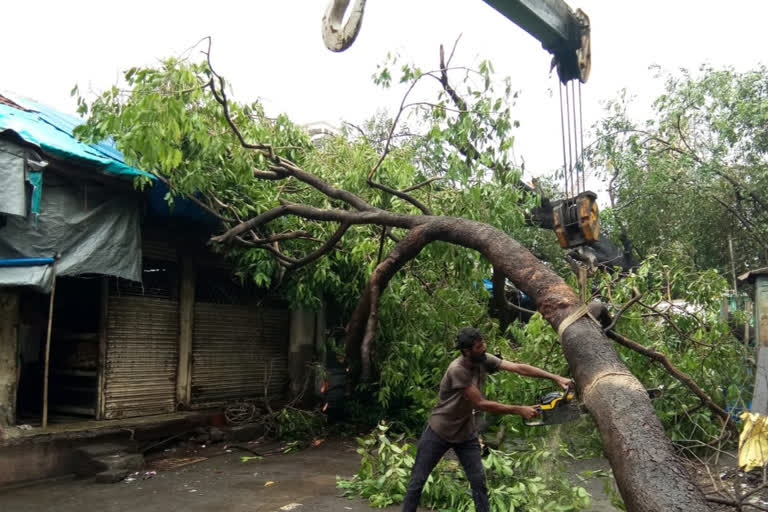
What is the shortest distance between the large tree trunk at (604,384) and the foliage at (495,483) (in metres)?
1.64

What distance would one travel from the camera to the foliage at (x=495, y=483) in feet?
16.7

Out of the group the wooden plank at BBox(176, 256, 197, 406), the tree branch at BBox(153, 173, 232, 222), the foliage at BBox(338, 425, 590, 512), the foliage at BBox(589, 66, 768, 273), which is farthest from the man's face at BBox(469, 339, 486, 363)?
the foliage at BBox(589, 66, 768, 273)

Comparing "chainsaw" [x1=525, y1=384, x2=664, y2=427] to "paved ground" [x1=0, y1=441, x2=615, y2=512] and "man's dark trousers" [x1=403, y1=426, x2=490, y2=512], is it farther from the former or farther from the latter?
"paved ground" [x1=0, y1=441, x2=615, y2=512]

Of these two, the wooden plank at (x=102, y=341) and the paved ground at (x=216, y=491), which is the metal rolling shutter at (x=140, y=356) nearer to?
the wooden plank at (x=102, y=341)

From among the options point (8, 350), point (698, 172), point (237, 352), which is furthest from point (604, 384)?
point (698, 172)

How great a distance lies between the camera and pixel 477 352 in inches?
174

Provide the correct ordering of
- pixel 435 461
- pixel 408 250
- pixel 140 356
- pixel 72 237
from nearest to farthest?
pixel 435 461, pixel 408 250, pixel 72 237, pixel 140 356

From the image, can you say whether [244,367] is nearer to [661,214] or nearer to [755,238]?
[661,214]

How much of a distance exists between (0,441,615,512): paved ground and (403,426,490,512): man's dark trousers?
1.02 m

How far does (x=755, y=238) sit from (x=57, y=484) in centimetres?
1280

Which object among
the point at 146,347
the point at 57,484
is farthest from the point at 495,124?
the point at 57,484

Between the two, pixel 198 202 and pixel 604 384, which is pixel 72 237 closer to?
pixel 198 202

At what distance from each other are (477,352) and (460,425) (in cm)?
58

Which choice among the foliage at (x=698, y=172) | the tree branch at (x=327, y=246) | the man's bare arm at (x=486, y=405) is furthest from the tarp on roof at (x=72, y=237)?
the foliage at (x=698, y=172)
